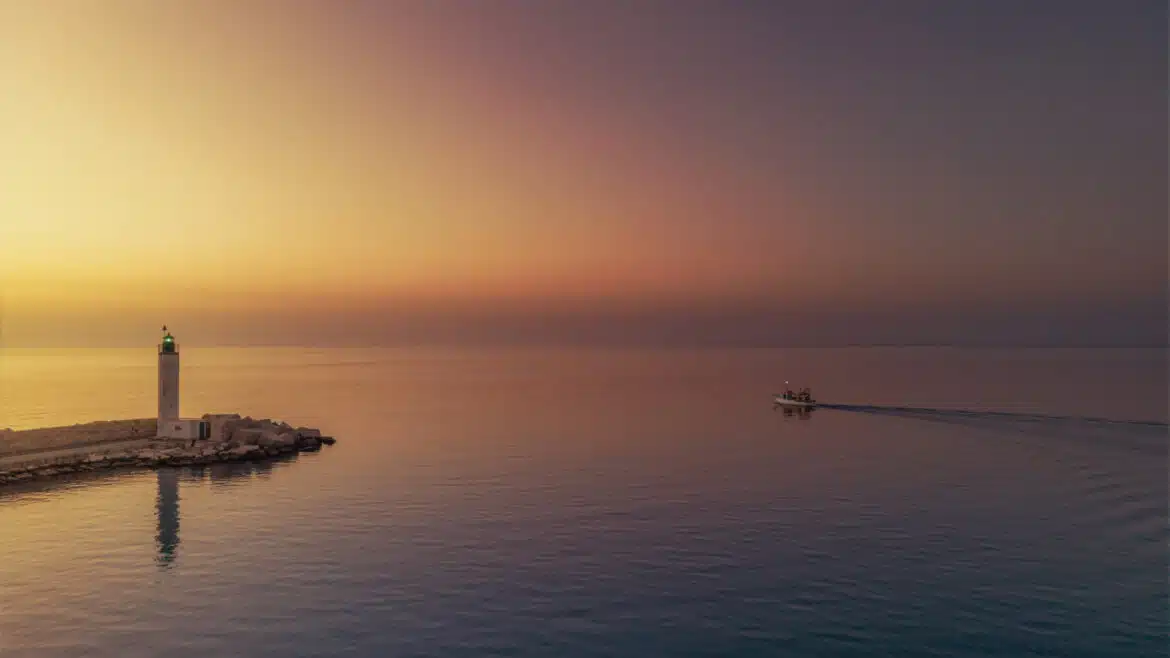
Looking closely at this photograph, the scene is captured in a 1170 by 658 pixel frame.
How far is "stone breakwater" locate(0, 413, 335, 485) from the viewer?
206ft

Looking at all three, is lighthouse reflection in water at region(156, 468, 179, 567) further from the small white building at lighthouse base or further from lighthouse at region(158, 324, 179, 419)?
lighthouse at region(158, 324, 179, 419)

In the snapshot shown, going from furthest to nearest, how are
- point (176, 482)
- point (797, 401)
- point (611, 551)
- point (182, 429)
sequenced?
point (797, 401) → point (182, 429) → point (176, 482) → point (611, 551)

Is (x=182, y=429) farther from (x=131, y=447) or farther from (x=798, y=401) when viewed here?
(x=798, y=401)

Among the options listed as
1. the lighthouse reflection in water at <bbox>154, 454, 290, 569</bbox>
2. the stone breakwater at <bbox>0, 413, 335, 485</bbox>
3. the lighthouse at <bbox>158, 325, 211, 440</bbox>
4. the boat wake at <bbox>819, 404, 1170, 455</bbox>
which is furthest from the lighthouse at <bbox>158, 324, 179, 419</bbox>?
the boat wake at <bbox>819, 404, 1170, 455</bbox>

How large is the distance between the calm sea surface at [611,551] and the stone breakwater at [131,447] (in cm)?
334

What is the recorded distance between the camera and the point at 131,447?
7200 cm

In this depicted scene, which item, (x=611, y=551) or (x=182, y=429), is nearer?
(x=611, y=551)

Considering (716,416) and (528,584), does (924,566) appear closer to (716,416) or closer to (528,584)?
(528,584)

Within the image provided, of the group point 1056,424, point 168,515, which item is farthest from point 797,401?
point 168,515

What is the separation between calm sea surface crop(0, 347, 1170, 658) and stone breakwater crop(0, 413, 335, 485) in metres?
3.34

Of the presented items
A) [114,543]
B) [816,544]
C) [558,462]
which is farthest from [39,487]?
[816,544]

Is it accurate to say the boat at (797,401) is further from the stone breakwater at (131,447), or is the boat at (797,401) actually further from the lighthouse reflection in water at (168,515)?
the lighthouse reflection in water at (168,515)

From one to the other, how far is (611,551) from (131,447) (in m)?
54.7

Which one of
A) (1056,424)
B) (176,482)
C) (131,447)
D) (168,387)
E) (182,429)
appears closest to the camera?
(176,482)
